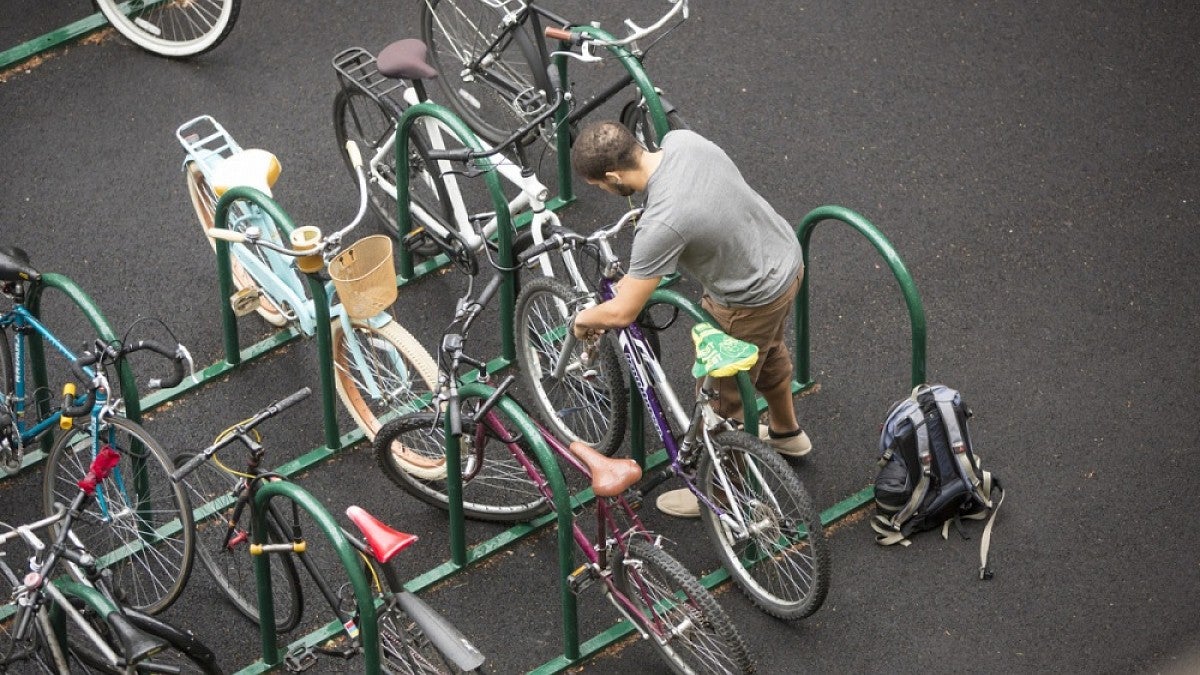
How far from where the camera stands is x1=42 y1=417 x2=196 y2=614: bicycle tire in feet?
21.5

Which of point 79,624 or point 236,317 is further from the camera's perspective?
point 236,317

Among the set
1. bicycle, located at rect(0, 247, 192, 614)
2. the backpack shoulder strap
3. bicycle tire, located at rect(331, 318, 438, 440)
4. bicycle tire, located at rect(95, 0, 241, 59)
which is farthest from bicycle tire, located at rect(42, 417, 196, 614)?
the backpack shoulder strap

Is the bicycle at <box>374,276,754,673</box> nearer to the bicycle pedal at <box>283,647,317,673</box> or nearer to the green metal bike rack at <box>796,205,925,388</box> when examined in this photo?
the bicycle pedal at <box>283,647,317,673</box>

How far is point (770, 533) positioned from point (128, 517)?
105 inches

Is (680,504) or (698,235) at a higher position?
(698,235)

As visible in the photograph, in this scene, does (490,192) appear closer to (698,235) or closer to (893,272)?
(698,235)

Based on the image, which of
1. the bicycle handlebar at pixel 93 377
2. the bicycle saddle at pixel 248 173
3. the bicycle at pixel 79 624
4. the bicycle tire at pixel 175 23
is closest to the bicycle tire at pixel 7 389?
the bicycle handlebar at pixel 93 377

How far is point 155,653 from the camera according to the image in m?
5.55

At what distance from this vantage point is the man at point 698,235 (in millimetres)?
6004

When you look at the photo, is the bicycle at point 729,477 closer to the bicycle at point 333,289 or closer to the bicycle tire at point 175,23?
the bicycle at point 333,289

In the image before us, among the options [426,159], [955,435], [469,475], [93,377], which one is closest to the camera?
[93,377]

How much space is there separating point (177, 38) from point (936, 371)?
4.76 m

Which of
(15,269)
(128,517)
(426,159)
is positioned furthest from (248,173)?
(128,517)

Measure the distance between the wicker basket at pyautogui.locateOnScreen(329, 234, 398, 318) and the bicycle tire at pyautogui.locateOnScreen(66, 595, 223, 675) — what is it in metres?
1.45
